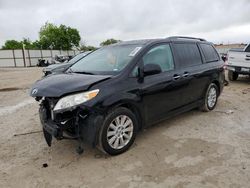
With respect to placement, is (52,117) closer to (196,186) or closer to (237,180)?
→ (196,186)

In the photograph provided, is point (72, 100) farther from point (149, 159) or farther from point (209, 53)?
point (209, 53)

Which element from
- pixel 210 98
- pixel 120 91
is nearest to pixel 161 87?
pixel 120 91

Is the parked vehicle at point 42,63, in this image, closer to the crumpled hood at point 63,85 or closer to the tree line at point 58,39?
the tree line at point 58,39

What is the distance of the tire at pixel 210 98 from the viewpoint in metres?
5.96

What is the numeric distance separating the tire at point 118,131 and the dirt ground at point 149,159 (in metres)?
0.15

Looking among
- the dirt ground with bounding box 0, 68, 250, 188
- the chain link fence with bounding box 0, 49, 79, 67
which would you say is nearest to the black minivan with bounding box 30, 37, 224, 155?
the dirt ground with bounding box 0, 68, 250, 188

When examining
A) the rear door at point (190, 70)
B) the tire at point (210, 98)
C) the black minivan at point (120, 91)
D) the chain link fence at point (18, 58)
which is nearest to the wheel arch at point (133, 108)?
the black minivan at point (120, 91)

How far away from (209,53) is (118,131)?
3456mm

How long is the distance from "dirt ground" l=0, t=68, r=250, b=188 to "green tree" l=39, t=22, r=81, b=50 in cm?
5443

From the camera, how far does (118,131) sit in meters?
3.90

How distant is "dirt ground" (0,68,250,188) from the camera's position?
327 cm

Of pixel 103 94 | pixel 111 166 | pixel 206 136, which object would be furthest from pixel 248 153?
pixel 103 94

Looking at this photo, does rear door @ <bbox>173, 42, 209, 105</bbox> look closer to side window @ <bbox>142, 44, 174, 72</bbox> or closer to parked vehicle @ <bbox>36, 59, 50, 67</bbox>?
side window @ <bbox>142, 44, 174, 72</bbox>

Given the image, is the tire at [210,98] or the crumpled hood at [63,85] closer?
the crumpled hood at [63,85]
